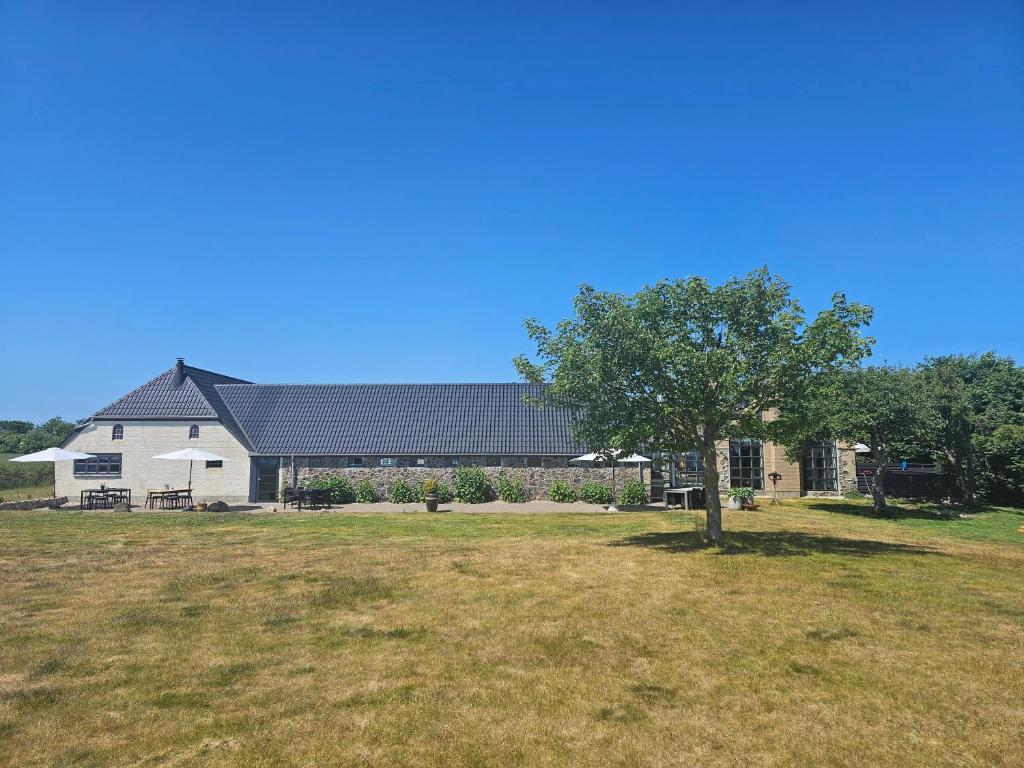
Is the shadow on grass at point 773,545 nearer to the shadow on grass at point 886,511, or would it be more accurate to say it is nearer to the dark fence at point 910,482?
the shadow on grass at point 886,511

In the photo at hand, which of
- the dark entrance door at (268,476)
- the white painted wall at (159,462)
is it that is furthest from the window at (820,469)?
the white painted wall at (159,462)

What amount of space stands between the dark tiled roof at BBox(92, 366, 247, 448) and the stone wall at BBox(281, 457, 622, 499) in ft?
15.8

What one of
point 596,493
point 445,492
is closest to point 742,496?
point 596,493

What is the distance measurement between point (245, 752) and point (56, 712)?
1.99 m

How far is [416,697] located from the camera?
5.77 m

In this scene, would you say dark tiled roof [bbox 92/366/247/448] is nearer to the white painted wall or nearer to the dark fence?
the white painted wall

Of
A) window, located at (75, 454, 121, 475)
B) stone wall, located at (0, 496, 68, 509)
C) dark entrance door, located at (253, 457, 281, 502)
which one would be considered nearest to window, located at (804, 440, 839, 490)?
dark entrance door, located at (253, 457, 281, 502)

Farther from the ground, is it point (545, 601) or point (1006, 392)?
point (1006, 392)

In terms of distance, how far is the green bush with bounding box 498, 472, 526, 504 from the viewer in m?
29.0

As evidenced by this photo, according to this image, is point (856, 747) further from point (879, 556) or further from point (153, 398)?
point (153, 398)

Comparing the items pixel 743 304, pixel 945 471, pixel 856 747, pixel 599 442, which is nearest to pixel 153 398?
pixel 599 442

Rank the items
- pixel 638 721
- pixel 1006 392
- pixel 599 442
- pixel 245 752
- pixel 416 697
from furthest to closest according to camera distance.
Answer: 1. pixel 1006 392
2. pixel 599 442
3. pixel 416 697
4. pixel 638 721
5. pixel 245 752

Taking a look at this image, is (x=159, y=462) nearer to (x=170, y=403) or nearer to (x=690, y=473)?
(x=170, y=403)

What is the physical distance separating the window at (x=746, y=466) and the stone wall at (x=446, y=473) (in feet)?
18.1
